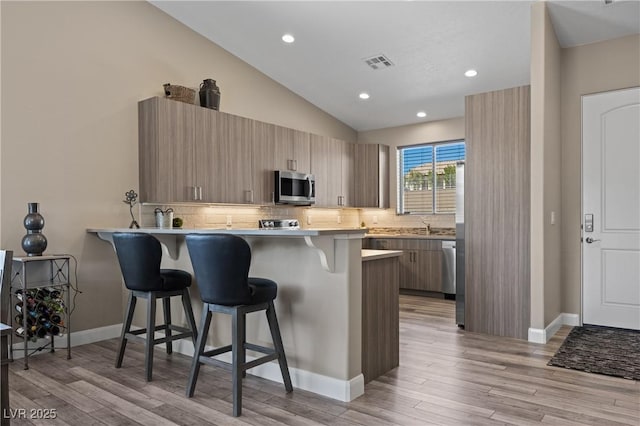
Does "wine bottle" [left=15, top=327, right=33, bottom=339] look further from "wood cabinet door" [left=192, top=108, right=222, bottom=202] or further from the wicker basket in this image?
the wicker basket

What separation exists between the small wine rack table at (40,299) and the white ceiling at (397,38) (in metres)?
2.81

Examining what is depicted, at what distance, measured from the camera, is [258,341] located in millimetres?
3043

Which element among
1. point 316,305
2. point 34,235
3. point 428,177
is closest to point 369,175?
point 428,177

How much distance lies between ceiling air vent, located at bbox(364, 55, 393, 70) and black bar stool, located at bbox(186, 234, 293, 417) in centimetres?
344

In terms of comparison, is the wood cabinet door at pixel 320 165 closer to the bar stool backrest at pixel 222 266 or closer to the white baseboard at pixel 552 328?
the white baseboard at pixel 552 328

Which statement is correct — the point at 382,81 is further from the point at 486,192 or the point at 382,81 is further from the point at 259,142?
the point at 486,192

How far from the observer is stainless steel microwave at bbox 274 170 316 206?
5.52 meters

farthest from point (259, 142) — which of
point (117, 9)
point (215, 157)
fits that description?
point (117, 9)

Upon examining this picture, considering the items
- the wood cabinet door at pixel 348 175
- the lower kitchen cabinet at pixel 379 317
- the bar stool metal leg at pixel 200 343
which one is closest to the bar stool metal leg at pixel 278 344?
the bar stool metal leg at pixel 200 343

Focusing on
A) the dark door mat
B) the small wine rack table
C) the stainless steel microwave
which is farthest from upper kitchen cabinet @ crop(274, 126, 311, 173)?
the dark door mat

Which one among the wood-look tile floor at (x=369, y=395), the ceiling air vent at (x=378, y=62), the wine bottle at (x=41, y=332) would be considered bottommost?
the wood-look tile floor at (x=369, y=395)

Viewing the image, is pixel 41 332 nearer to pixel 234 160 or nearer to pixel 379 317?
pixel 234 160

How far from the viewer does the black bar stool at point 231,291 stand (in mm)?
2406

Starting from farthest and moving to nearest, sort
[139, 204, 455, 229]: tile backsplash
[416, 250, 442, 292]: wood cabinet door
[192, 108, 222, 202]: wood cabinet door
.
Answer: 1. [416, 250, 442, 292]: wood cabinet door
2. [139, 204, 455, 229]: tile backsplash
3. [192, 108, 222, 202]: wood cabinet door
